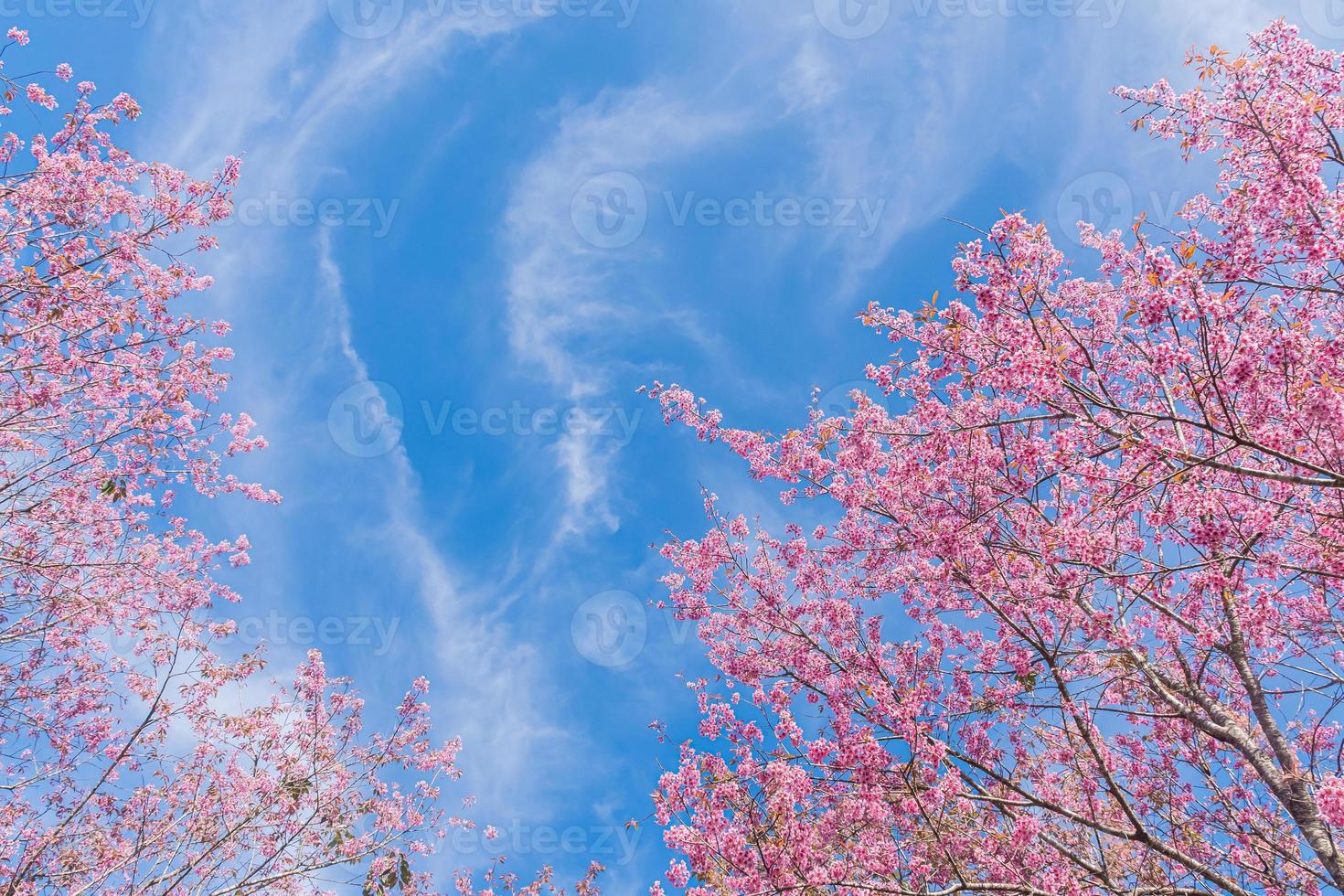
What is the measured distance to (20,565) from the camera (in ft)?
23.0

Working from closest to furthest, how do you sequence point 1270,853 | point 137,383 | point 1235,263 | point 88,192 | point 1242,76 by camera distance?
point 1235,263 → point 1242,76 → point 1270,853 → point 88,192 → point 137,383

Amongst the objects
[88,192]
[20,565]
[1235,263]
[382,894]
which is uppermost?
[88,192]

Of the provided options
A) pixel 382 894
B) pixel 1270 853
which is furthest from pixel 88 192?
pixel 1270 853

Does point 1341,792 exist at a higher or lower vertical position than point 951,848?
lower

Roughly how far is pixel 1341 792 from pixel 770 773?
439 centimetres

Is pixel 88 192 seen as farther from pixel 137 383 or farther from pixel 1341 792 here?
pixel 1341 792

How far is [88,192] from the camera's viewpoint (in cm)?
798

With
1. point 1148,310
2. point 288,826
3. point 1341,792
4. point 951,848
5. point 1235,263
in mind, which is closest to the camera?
point 1148,310

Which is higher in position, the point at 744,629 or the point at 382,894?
the point at 744,629

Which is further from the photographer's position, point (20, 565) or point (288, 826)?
point (288, 826)

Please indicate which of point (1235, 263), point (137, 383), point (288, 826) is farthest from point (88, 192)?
point (1235, 263)

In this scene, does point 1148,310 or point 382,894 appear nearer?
point 1148,310

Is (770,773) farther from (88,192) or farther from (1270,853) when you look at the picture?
(88,192)

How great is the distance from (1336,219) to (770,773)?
A: 634 cm
